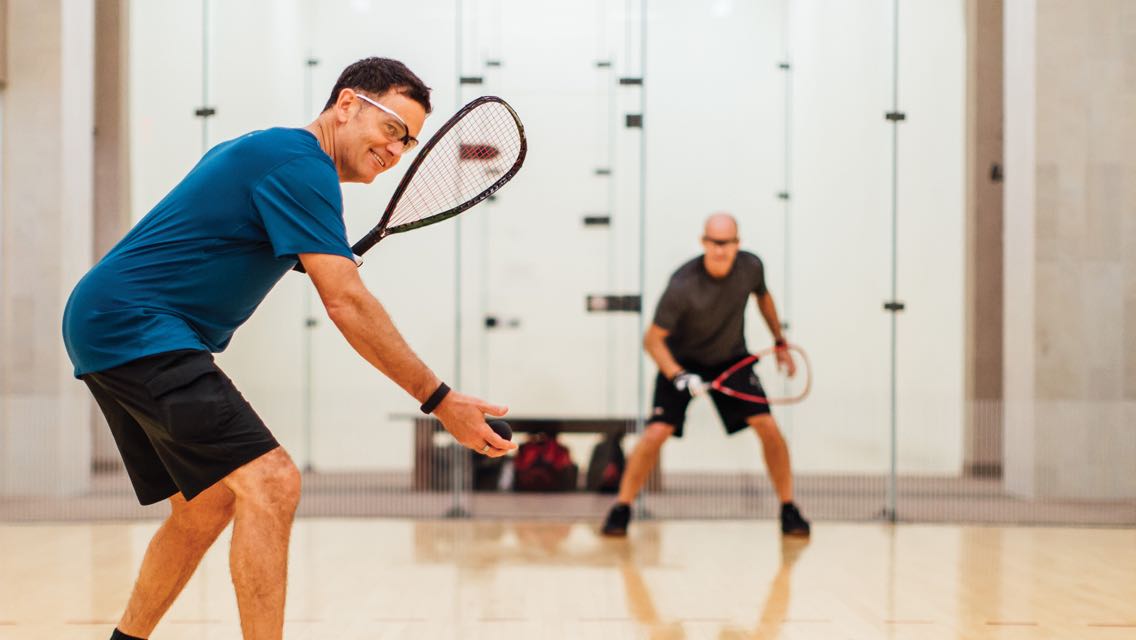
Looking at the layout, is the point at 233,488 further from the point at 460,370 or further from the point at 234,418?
the point at 460,370

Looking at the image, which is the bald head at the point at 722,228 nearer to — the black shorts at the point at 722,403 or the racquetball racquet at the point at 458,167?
the black shorts at the point at 722,403

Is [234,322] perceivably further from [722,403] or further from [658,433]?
[722,403]

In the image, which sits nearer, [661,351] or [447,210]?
[447,210]

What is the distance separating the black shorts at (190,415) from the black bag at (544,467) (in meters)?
3.02

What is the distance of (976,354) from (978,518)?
4.21 ft

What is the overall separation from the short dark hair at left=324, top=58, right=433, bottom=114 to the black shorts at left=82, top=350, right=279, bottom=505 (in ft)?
1.36

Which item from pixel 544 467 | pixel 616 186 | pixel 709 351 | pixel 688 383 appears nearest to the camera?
pixel 688 383

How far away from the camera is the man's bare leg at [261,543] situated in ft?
4.91

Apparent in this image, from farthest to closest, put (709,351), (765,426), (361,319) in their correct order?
(709,351) → (765,426) → (361,319)

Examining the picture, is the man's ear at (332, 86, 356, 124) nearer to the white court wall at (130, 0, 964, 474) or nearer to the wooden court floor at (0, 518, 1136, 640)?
the wooden court floor at (0, 518, 1136, 640)

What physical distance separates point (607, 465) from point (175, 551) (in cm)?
294

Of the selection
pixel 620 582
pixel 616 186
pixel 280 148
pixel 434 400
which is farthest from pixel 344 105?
pixel 616 186

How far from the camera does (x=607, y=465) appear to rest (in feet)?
15.1

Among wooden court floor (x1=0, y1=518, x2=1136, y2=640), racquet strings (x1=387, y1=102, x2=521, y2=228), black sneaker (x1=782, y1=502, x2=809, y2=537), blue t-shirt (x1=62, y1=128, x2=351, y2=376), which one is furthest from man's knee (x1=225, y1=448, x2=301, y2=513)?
black sneaker (x1=782, y1=502, x2=809, y2=537)
